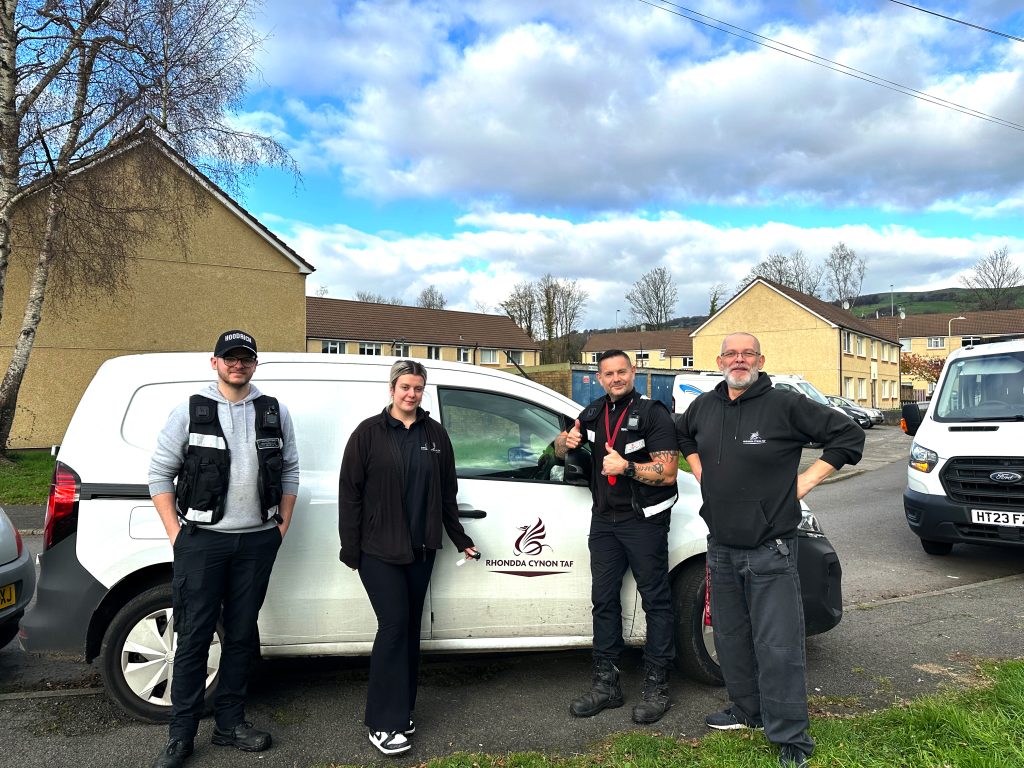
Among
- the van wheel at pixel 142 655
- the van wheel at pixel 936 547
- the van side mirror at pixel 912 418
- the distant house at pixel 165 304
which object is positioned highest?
the distant house at pixel 165 304

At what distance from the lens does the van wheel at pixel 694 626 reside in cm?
390

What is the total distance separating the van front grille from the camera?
6105mm

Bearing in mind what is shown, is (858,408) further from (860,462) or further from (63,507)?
(63,507)

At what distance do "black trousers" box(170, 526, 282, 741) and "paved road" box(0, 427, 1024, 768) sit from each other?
27 centimetres

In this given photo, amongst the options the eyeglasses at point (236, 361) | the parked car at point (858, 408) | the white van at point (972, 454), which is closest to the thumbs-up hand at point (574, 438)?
the eyeglasses at point (236, 361)

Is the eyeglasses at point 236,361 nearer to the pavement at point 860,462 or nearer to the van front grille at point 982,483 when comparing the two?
the pavement at point 860,462

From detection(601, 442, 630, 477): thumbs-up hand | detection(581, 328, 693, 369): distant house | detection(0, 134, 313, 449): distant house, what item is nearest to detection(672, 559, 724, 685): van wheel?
detection(601, 442, 630, 477): thumbs-up hand

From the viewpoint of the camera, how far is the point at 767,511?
10.1 ft

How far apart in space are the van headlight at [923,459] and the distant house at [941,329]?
208 ft

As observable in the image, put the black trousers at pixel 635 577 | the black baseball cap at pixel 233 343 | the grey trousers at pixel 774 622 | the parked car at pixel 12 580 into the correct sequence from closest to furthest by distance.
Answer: the grey trousers at pixel 774 622, the black baseball cap at pixel 233 343, the black trousers at pixel 635 577, the parked car at pixel 12 580

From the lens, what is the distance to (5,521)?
4398 mm

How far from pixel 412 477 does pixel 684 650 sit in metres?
1.87

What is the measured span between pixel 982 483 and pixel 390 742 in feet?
18.9

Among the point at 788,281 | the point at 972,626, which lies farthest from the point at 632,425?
the point at 788,281
